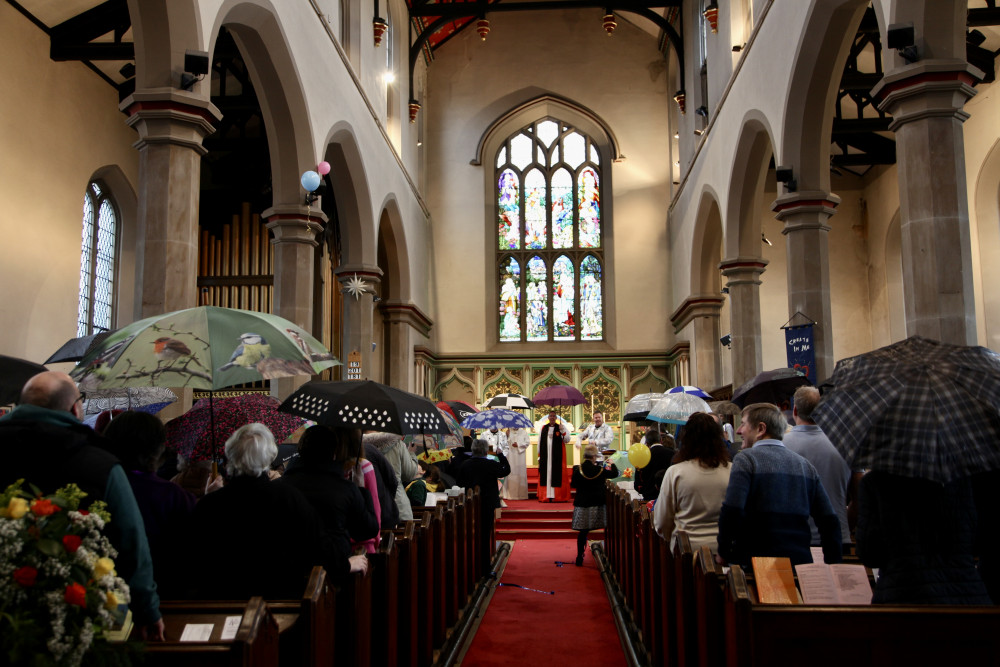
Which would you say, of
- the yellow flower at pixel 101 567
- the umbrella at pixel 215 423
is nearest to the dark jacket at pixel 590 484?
the umbrella at pixel 215 423

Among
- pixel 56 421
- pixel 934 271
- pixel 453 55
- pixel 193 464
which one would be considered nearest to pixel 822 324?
pixel 934 271

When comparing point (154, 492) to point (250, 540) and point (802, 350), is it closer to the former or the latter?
point (250, 540)

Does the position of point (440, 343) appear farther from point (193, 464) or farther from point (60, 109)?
point (193, 464)

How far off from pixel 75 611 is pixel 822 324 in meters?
8.64

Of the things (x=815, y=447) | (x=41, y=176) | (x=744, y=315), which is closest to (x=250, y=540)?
(x=815, y=447)

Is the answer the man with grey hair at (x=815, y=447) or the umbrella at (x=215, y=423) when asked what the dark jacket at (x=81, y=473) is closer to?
the umbrella at (x=215, y=423)

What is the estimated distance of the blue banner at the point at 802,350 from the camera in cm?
917

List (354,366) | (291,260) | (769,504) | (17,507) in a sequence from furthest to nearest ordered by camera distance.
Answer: (354,366)
(291,260)
(769,504)
(17,507)

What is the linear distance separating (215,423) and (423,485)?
9.51 feet

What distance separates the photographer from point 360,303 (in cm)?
1382

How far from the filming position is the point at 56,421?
256 cm

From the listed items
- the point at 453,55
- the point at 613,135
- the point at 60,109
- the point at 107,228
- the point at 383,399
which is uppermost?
the point at 453,55

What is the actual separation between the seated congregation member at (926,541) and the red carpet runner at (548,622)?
2956 mm

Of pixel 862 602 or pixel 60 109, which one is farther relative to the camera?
pixel 60 109
